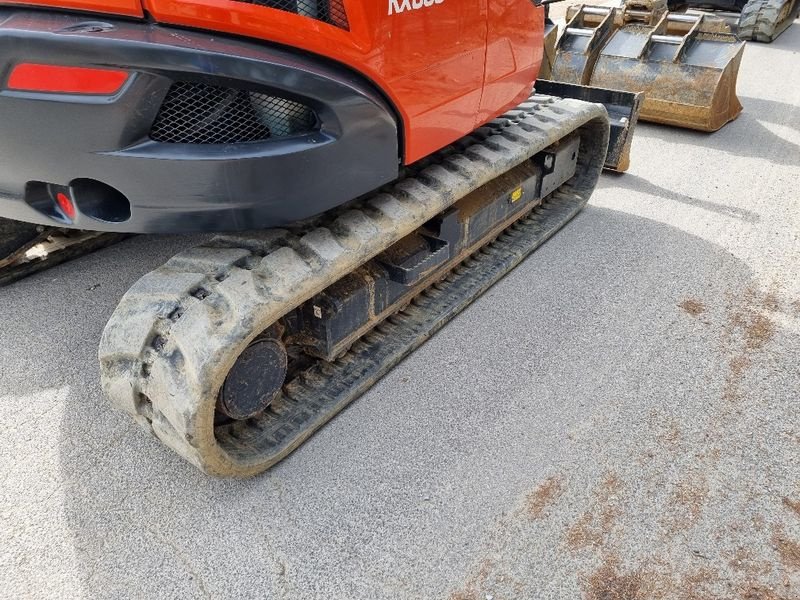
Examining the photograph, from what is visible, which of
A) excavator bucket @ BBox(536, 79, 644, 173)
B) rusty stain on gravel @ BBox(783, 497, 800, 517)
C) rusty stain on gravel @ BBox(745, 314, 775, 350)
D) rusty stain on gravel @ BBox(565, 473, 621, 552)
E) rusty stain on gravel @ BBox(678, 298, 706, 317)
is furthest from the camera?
excavator bucket @ BBox(536, 79, 644, 173)

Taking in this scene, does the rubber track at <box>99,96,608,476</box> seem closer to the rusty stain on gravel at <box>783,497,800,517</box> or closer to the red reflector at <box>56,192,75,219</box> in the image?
the red reflector at <box>56,192,75,219</box>

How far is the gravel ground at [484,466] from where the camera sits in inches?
74.5

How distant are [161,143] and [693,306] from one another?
2.61 m

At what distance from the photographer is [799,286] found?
330 cm

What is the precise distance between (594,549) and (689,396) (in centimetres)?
93

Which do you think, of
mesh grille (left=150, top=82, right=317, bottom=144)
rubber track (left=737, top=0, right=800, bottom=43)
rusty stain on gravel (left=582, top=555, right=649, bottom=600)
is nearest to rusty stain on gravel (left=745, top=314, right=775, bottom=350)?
rusty stain on gravel (left=582, top=555, right=649, bottom=600)

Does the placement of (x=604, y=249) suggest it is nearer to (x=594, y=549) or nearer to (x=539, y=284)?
(x=539, y=284)

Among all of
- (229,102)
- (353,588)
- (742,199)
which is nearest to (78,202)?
(229,102)

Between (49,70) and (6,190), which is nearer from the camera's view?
(49,70)

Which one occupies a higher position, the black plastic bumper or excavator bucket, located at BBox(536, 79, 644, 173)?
the black plastic bumper

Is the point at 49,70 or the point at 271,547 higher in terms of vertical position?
the point at 49,70

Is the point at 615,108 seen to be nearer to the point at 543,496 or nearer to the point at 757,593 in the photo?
the point at 543,496

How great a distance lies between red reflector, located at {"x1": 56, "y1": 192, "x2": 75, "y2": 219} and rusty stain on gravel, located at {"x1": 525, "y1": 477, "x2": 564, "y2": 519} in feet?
5.56

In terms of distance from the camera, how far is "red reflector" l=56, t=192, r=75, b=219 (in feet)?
5.94
